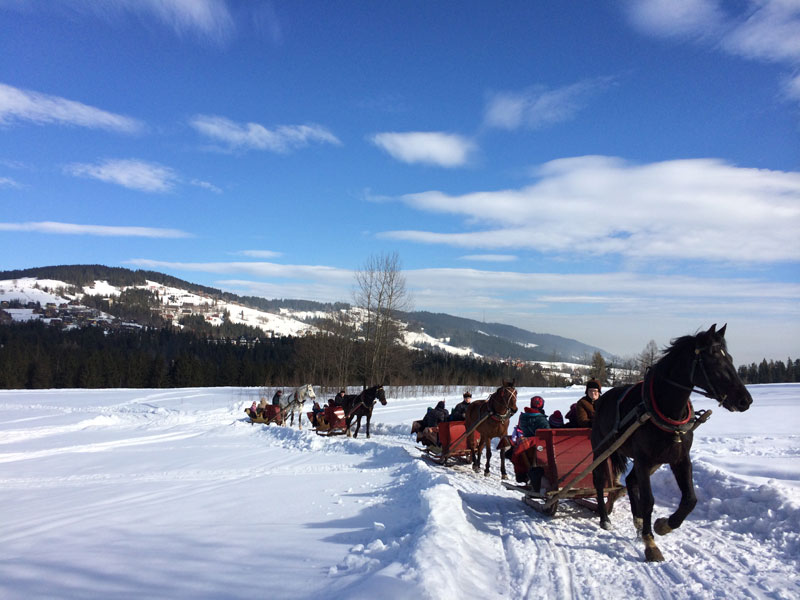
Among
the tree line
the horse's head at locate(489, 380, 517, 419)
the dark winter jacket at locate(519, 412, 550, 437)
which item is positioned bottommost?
the tree line

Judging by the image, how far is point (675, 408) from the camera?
493 centimetres

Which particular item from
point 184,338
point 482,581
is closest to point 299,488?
point 482,581

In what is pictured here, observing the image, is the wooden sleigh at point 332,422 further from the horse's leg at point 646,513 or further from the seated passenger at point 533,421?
the horse's leg at point 646,513

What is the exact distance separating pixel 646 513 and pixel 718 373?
5.12 ft

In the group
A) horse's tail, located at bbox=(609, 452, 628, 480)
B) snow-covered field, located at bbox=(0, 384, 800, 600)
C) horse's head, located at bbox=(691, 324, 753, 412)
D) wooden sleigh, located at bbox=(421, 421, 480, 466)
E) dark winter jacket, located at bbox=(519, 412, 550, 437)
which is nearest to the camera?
snow-covered field, located at bbox=(0, 384, 800, 600)

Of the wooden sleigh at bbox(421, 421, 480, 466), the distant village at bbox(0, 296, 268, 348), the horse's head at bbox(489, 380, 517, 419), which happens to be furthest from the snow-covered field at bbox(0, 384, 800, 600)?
the distant village at bbox(0, 296, 268, 348)

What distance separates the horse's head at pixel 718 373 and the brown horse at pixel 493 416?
17.0 ft

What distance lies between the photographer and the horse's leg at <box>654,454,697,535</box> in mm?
4807

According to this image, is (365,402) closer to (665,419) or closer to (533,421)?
(533,421)

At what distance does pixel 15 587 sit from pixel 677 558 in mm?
5696

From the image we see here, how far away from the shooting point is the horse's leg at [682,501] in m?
4.81

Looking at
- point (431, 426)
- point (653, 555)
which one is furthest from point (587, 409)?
point (431, 426)

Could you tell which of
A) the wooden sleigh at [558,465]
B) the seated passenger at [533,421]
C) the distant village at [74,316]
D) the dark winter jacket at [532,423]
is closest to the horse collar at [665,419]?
the wooden sleigh at [558,465]

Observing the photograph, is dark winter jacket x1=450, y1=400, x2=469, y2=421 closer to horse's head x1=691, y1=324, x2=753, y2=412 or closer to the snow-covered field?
the snow-covered field
